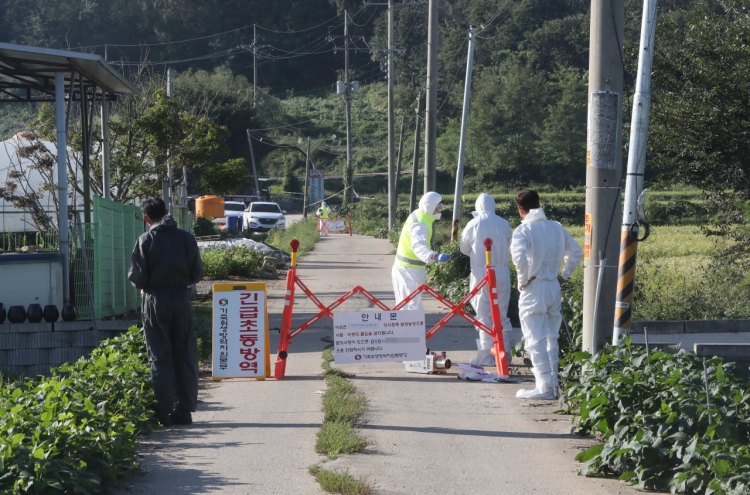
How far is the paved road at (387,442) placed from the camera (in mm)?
5918

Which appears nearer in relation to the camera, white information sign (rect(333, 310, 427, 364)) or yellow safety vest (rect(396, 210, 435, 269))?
white information sign (rect(333, 310, 427, 364))

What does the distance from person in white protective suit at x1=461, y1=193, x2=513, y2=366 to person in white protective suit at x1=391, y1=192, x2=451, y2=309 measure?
1.52ft

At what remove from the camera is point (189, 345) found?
25.2ft

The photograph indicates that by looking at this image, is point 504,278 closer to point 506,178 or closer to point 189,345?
point 189,345

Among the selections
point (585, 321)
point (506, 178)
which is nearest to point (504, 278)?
point (585, 321)

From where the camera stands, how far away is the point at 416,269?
10.5m

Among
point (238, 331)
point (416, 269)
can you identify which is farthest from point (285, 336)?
point (416, 269)

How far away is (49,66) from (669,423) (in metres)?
10.6

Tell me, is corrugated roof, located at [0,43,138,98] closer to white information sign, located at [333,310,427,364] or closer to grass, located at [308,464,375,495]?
white information sign, located at [333,310,427,364]

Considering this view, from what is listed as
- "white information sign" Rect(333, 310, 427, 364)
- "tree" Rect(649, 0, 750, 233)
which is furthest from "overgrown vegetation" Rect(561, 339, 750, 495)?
"tree" Rect(649, 0, 750, 233)

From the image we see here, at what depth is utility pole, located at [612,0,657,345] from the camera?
780cm

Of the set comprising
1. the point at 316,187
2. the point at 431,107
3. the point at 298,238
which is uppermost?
the point at 431,107

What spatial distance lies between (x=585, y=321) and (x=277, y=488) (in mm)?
3860

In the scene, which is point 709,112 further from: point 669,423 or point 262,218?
point 262,218
